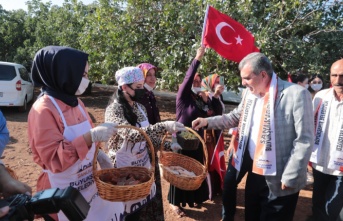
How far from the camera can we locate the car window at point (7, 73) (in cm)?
860

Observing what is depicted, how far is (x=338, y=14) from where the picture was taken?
5906 millimetres

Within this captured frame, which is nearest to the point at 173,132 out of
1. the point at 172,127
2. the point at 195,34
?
the point at 172,127

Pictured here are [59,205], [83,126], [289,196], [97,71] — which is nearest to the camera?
[59,205]

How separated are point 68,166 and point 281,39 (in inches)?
202

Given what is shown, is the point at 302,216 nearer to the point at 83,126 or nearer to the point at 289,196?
the point at 289,196

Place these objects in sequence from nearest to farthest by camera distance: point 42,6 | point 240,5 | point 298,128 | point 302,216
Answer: point 298,128 → point 302,216 → point 240,5 → point 42,6

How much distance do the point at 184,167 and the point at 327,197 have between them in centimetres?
144

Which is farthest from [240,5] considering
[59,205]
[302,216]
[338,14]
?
[59,205]

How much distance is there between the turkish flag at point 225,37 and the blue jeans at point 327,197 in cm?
176

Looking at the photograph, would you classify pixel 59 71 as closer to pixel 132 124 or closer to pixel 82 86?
→ pixel 82 86

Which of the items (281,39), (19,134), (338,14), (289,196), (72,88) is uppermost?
(338,14)

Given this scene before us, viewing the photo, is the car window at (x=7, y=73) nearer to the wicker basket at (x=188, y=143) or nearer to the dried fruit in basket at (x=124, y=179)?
the wicker basket at (x=188, y=143)

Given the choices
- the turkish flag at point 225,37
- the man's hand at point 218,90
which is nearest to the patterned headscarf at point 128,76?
the turkish flag at point 225,37

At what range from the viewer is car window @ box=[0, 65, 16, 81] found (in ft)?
28.2
